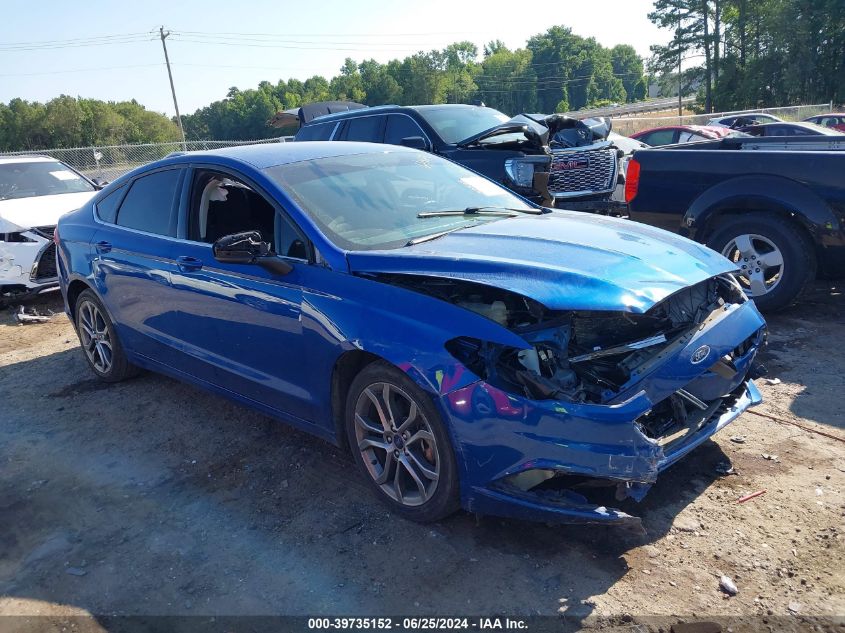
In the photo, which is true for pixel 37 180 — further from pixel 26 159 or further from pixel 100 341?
pixel 100 341

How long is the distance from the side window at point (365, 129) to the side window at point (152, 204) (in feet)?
15.8

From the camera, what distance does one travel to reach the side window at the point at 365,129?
31.0ft

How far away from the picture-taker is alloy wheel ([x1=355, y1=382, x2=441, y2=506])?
3133 millimetres

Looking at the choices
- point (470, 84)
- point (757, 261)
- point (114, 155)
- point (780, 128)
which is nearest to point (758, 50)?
point (780, 128)

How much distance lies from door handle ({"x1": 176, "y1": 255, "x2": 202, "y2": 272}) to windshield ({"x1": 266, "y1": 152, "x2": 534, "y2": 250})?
74 cm

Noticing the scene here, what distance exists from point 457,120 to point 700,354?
6.72 meters

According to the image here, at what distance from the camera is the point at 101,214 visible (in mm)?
5258

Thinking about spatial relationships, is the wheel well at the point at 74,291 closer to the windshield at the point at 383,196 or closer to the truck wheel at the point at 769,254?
the windshield at the point at 383,196

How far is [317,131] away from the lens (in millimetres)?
10328

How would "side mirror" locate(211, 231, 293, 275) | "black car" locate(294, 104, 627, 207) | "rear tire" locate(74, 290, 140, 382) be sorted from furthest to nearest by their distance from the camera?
1. "black car" locate(294, 104, 627, 207)
2. "rear tire" locate(74, 290, 140, 382)
3. "side mirror" locate(211, 231, 293, 275)

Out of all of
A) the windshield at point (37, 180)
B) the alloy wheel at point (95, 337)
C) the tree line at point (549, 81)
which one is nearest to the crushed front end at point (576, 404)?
the alloy wheel at point (95, 337)

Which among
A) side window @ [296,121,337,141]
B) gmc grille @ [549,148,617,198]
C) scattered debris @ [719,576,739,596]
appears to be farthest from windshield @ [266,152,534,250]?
side window @ [296,121,337,141]

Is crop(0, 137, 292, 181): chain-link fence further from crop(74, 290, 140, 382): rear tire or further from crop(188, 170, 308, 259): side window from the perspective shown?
crop(188, 170, 308, 259): side window

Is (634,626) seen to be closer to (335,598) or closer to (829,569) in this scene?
(829,569)
